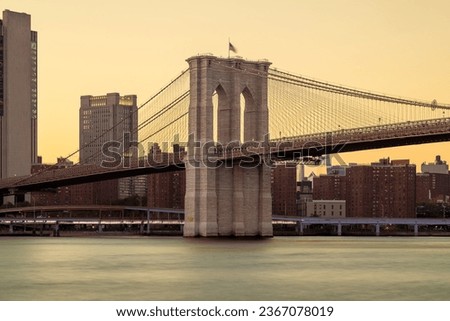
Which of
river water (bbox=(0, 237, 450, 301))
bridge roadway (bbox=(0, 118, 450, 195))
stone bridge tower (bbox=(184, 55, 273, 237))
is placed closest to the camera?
river water (bbox=(0, 237, 450, 301))

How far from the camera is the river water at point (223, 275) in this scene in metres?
28.1

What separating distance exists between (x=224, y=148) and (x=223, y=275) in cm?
2806

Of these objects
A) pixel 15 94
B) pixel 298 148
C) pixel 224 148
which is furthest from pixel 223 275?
pixel 15 94

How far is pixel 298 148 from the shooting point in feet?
187

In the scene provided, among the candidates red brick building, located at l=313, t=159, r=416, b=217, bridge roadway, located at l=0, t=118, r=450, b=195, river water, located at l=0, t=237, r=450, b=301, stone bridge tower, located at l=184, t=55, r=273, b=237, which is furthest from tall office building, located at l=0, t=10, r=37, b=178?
river water, located at l=0, t=237, r=450, b=301

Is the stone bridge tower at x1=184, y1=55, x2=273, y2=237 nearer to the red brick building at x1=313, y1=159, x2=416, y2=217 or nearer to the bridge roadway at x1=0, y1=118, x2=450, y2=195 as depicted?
the bridge roadway at x1=0, y1=118, x2=450, y2=195

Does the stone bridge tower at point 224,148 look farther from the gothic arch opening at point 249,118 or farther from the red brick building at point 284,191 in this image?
the red brick building at point 284,191

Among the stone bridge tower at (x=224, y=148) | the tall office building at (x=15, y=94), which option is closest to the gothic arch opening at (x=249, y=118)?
the stone bridge tower at (x=224, y=148)

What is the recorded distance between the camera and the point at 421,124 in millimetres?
51625

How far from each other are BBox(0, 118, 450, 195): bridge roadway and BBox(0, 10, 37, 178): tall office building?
7155 centimetres

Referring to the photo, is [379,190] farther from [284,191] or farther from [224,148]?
[224,148]

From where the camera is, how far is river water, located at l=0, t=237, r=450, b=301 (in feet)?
92.2

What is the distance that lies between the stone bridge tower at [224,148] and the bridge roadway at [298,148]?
3.15 feet

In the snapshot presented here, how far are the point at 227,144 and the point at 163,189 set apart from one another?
88729 millimetres
